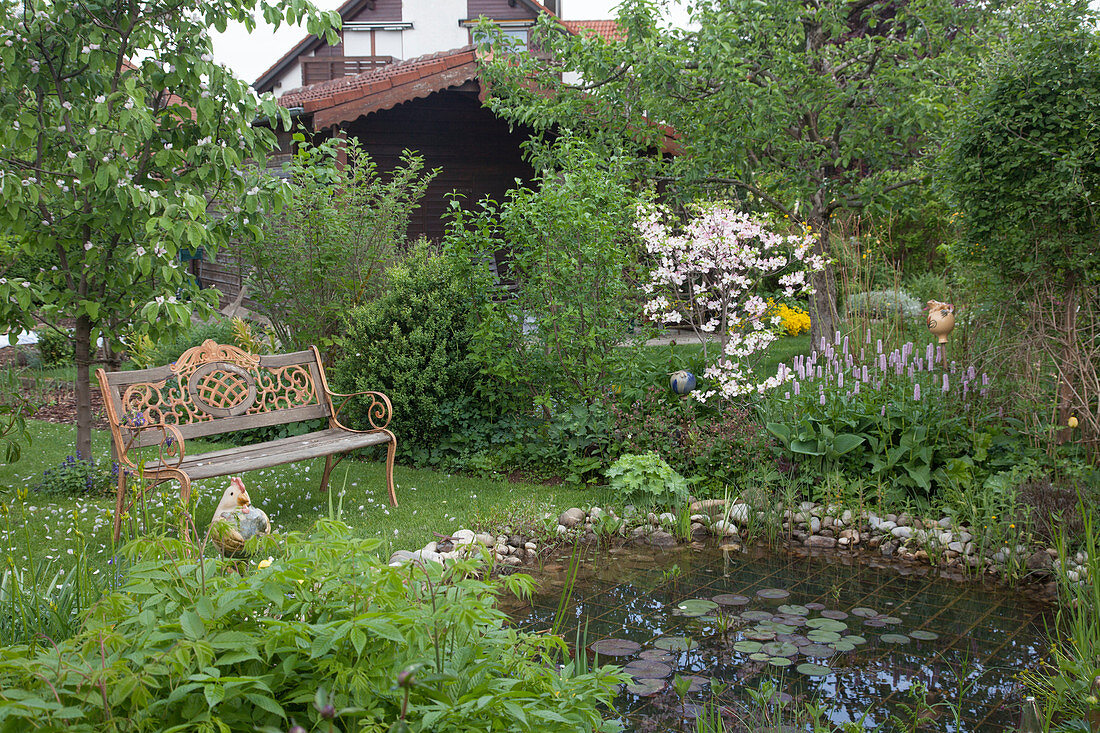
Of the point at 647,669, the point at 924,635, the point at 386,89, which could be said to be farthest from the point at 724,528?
the point at 386,89

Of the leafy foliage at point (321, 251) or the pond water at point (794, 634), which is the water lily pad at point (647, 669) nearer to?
the pond water at point (794, 634)

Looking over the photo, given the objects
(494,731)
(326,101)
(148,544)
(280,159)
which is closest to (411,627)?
(494,731)

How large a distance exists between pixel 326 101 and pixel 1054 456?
324 inches

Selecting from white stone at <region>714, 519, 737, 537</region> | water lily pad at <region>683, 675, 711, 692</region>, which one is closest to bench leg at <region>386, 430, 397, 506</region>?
white stone at <region>714, 519, 737, 537</region>

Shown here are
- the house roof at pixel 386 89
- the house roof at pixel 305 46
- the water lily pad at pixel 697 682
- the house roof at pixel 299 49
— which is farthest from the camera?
the house roof at pixel 299 49

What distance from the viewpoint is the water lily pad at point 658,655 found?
3.23m

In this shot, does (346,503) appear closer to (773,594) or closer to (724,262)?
(773,594)

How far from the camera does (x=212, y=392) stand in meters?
5.24

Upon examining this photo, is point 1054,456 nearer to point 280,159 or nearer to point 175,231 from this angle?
point 175,231

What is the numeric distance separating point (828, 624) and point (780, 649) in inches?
14.9

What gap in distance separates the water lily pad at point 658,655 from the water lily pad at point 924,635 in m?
1.08

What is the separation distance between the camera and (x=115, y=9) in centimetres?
491

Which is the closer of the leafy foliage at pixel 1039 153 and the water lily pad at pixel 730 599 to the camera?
the water lily pad at pixel 730 599

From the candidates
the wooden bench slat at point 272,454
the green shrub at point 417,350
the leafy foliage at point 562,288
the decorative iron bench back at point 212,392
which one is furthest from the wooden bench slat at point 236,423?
the leafy foliage at point 562,288
